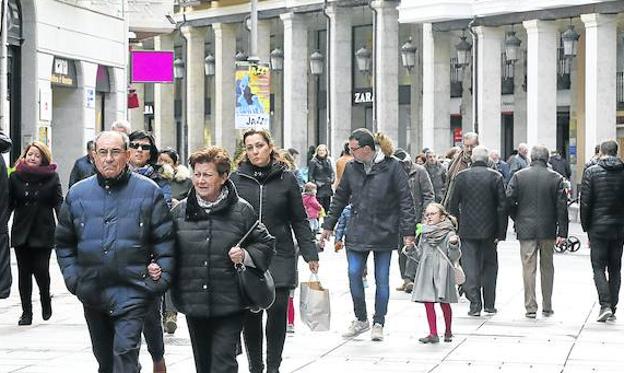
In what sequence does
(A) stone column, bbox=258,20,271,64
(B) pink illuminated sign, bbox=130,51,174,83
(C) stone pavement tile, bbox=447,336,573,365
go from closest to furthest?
(C) stone pavement tile, bbox=447,336,573,365, (B) pink illuminated sign, bbox=130,51,174,83, (A) stone column, bbox=258,20,271,64

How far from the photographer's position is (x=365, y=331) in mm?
14969

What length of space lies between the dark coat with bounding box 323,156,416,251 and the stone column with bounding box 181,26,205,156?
5001 centimetres

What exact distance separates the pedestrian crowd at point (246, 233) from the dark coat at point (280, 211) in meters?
0.01

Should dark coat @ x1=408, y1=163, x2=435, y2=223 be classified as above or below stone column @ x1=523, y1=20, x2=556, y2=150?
below

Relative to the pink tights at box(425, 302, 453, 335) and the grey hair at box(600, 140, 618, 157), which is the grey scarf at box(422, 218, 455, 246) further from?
the grey hair at box(600, 140, 618, 157)

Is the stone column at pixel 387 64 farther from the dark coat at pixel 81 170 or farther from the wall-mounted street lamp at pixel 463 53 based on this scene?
the dark coat at pixel 81 170

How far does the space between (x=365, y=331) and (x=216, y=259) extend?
20.2ft

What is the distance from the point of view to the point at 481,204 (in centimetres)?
1684

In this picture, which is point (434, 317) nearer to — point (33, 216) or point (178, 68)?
point (33, 216)

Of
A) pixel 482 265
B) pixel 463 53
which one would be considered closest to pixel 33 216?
pixel 482 265

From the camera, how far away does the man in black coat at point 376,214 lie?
1438 centimetres

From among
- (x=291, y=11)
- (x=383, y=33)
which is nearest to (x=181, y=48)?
(x=291, y=11)

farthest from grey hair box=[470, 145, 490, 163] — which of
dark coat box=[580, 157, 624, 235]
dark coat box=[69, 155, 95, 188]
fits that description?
dark coat box=[69, 155, 95, 188]

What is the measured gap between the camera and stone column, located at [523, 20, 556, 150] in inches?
1836
